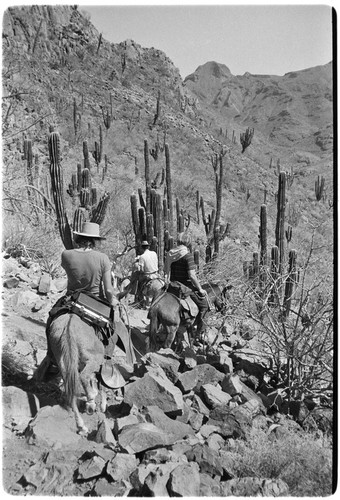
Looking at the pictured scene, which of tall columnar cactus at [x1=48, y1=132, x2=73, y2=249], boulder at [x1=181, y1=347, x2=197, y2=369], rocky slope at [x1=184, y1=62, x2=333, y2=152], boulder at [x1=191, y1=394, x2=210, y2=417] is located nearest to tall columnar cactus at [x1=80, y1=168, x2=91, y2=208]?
tall columnar cactus at [x1=48, y1=132, x2=73, y2=249]

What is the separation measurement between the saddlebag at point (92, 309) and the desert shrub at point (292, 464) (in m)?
1.81

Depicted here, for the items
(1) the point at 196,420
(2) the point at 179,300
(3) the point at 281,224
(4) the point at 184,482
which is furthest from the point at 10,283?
(3) the point at 281,224

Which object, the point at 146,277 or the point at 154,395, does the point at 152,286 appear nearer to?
the point at 146,277

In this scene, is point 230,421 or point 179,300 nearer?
point 230,421

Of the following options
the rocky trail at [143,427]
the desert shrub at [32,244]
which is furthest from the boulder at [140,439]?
the desert shrub at [32,244]

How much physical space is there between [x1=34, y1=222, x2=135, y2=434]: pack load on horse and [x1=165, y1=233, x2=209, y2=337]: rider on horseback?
74.1 inches

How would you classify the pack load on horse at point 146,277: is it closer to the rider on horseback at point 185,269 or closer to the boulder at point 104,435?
the rider on horseback at point 185,269

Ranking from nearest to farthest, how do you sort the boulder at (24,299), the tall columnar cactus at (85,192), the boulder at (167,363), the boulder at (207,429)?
1. the boulder at (207,429)
2. the boulder at (167,363)
3. the boulder at (24,299)
4. the tall columnar cactus at (85,192)

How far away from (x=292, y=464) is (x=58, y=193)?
6.90 metres

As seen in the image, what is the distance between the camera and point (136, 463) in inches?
128

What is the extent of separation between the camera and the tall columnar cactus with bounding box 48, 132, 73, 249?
8.01 metres

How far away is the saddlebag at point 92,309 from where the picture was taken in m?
4.14

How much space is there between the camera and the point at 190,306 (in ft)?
20.8

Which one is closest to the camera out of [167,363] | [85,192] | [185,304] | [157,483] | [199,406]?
[157,483]
